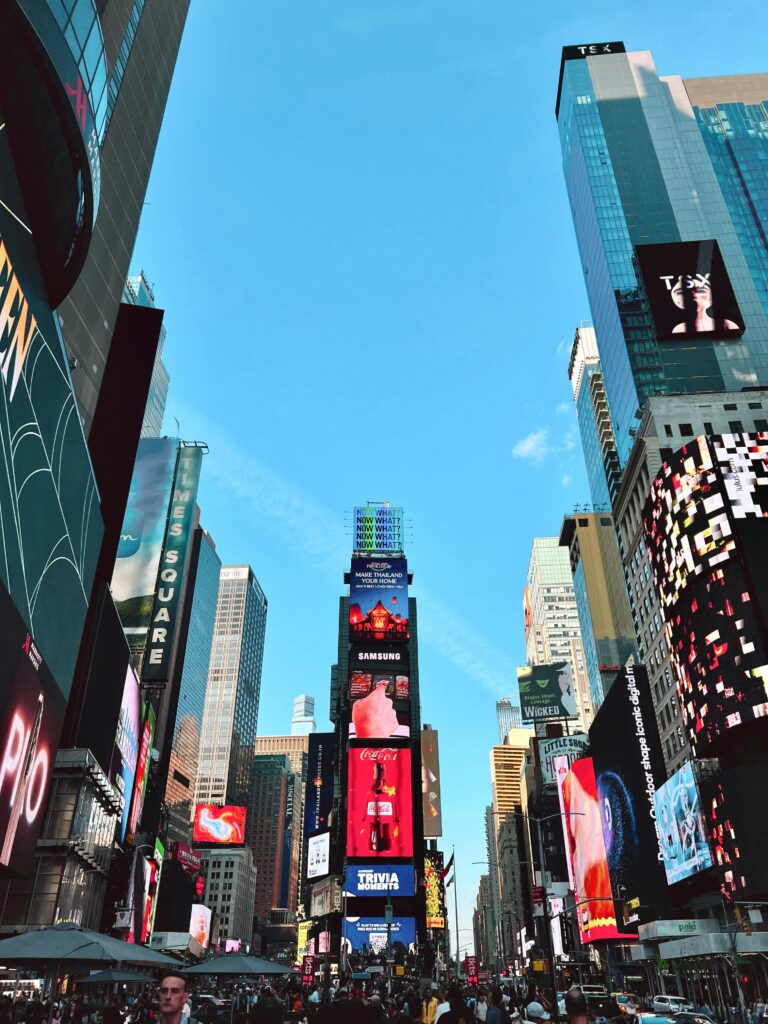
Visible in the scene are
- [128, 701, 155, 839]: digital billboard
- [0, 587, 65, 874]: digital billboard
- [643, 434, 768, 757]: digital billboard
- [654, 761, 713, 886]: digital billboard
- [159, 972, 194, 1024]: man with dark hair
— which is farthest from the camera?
[128, 701, 155, 839]: digital billboard

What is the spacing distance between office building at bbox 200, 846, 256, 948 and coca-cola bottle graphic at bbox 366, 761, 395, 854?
10633 centimetres

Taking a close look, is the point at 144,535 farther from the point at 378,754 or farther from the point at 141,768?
the point at 378,754

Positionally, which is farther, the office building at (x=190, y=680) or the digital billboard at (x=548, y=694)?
the digital billboard at (x=548, y=694)

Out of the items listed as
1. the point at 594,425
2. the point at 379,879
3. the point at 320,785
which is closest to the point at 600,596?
the point at 594,425

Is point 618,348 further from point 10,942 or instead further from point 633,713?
point 10,942

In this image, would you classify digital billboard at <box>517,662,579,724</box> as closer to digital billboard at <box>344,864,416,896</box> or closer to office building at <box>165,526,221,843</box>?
digital billboard at <box>344,864,416,896</box>

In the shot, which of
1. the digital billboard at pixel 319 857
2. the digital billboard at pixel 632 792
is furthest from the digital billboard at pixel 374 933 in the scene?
the digital billboard at pixel 319 857

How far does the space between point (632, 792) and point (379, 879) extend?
31.6m

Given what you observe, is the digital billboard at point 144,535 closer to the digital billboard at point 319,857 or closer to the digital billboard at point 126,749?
the digital billboard at point 126,749

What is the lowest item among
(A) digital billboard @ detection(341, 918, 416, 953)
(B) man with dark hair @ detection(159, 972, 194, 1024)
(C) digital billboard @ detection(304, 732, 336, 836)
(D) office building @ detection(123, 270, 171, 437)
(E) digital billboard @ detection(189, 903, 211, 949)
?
(B) man with dark hair @ detection(159, 972, 194, 1024)

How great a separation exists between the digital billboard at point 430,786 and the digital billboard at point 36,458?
113 meters

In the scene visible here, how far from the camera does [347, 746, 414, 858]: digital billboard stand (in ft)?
303

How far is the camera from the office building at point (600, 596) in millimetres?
129375

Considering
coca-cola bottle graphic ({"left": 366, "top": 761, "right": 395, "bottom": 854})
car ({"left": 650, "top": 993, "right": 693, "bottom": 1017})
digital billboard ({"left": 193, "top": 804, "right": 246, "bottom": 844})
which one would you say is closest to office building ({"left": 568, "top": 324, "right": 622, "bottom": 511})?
coca-cola bottle graphic ({"left": 366, "top": 761, "right": 395, "bottom": 854})
